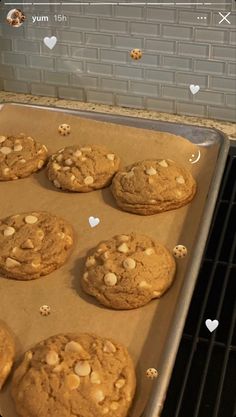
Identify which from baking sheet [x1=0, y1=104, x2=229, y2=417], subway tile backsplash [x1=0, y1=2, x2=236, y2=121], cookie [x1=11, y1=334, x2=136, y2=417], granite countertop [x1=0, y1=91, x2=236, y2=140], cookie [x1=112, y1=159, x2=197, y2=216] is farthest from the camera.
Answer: granite countertop [x1=0, y1=91, x2=236, y2=140]

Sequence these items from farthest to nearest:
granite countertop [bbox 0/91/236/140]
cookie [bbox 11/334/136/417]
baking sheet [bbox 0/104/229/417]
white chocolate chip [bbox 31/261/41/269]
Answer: granite countertop [bbox 0/91/236/140], white chocolate chip [bbox 31/261/41/269], baking sheet [bbox 0/104/229/417], cookie [bbox 11/334/136/417]

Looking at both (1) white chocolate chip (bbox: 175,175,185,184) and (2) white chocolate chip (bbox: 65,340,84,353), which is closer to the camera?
(2) white chocolate chip (bbox: 65,340,84,353)

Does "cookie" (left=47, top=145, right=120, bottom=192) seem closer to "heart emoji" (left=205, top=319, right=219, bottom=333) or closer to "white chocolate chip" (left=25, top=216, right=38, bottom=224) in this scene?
"white chocolate chip" (left=25, top=216, right=38, bottom=224)

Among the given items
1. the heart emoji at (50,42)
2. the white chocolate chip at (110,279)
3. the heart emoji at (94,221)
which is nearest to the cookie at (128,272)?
the white chocolate chip at (110,279)

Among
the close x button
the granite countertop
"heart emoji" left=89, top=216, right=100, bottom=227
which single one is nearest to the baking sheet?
"heart emoji" left=89, top=216, right=100, bottom=227

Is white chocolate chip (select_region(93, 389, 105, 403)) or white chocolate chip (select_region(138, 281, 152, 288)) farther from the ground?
white chocolate chip (select_region(138, 281, 152, 288))

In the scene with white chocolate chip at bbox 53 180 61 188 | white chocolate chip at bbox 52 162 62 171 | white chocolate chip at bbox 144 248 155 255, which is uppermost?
white chocolate chip at bbox 52 162 62 171

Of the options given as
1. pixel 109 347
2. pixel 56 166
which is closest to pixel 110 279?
pixel 109 347

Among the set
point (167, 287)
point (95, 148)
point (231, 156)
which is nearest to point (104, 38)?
point (95, 148)
